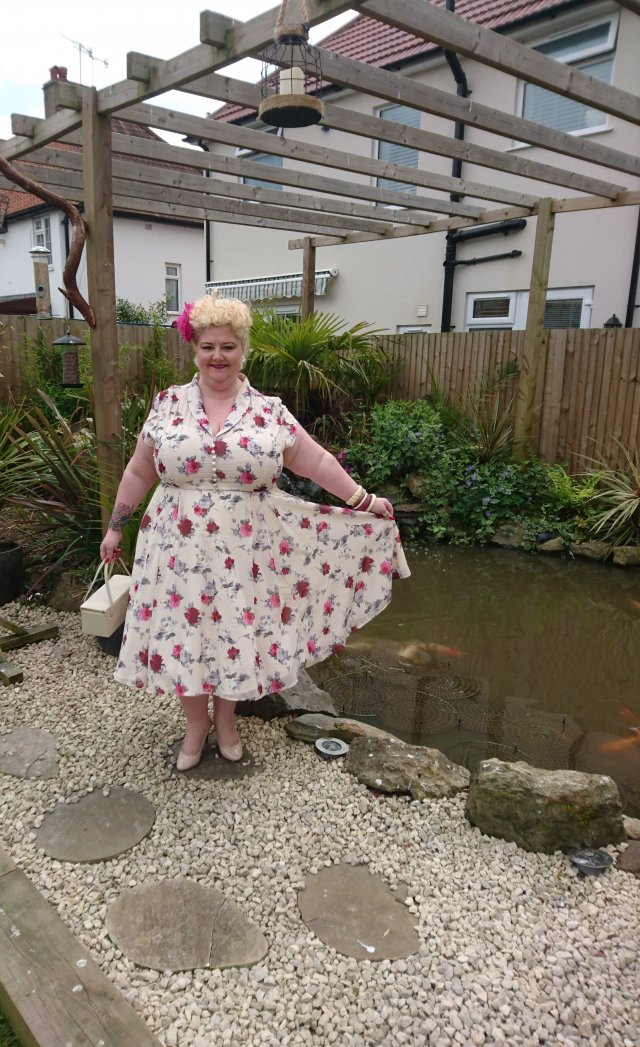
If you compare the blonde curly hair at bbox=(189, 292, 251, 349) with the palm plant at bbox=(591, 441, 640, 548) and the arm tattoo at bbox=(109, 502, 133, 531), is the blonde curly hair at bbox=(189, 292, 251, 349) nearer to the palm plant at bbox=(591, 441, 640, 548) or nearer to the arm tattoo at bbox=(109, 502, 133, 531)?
the arm tattoo at bbox=(109, 502, 133, 531)

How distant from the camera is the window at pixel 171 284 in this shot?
1748 cm

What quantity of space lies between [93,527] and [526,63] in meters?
3.56

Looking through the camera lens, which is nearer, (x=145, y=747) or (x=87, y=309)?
(x=145, y=747)

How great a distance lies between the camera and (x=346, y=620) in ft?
8.75

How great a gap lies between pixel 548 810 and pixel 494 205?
8.85 m

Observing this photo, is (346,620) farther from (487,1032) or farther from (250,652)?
(487,1032)

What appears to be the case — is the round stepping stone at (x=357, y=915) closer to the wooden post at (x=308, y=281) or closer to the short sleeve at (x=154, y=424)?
the short sleeve at (x=154, y=424)

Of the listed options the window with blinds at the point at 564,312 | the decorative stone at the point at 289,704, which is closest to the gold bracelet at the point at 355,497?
the decorative stone at the point at 289,704

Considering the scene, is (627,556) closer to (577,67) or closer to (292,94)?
(292,94)

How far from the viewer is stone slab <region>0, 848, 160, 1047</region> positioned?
1474 mm

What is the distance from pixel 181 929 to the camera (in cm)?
182

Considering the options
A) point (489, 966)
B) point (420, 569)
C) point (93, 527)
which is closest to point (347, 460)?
point (420, 569)

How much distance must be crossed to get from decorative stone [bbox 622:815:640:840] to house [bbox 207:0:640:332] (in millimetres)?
5494

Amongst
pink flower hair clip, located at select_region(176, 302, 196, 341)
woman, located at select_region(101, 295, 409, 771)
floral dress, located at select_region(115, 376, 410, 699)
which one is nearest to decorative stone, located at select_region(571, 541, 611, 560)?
woman, located at select_region(101, 295, 409, 771)
